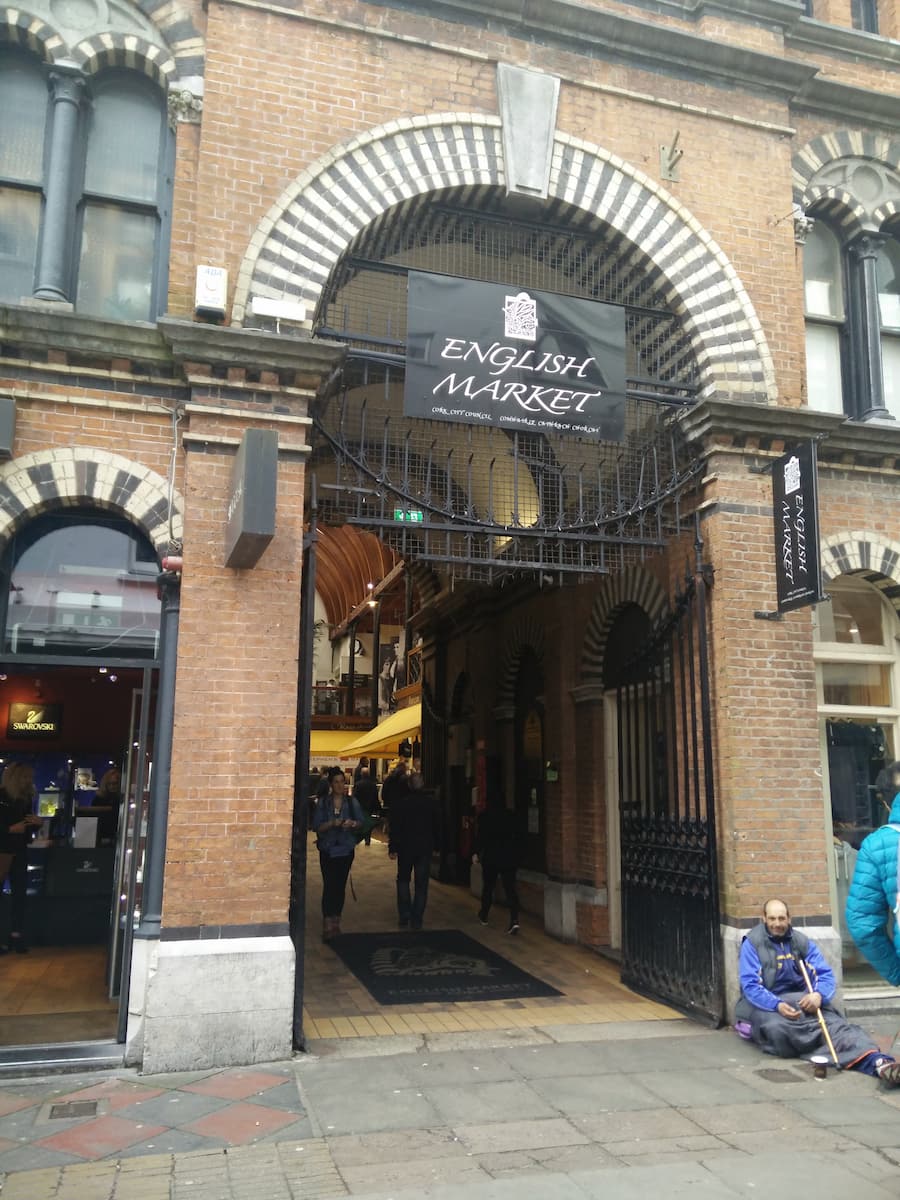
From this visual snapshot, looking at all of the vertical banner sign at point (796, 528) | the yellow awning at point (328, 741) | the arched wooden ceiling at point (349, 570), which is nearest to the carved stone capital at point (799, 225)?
the vertical banner sign at point (796, 528)

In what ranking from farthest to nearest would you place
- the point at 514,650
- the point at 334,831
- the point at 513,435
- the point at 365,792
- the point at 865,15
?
the point at 365,792 < the point at 514,650 < the point at 865,15 < the point at 334,831 < the point at 513,435

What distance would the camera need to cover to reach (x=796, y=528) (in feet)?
25.5

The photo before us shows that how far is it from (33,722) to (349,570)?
26.5 m

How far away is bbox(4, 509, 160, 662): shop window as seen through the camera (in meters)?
6.92

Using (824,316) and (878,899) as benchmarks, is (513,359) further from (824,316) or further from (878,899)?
(878,899)

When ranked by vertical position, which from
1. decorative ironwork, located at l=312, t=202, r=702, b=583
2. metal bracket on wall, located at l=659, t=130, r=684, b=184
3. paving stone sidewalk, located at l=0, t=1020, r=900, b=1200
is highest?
metal bracket on wall, located at l=659, t=130, r=684, b=184

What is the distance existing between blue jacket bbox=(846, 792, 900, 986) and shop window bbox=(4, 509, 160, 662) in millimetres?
5013

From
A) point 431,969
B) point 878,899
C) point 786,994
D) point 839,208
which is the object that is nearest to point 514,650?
point 431,969

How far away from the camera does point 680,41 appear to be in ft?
28.6

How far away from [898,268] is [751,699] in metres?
5.32

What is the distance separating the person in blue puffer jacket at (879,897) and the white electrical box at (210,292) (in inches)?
219

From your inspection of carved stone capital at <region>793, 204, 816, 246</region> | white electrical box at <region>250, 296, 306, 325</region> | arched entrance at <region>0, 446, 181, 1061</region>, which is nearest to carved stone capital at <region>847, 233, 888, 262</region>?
carved stone capital at <region>793, 204, 816, 246</region>

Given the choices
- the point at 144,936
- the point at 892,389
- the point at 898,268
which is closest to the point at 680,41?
the point at 898,268

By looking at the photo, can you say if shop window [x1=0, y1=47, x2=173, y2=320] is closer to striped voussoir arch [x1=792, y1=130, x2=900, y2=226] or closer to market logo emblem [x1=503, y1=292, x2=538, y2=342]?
market logo emblem [x1=503, y1=292, x2=538, y2=342]
